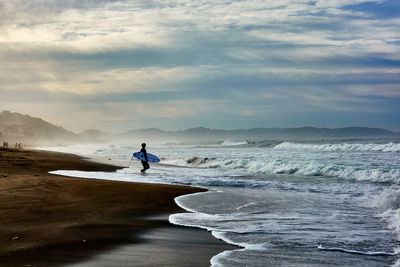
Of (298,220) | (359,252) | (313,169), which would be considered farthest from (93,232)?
(313,169)

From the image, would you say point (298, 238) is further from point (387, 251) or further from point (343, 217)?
point (343, 217)

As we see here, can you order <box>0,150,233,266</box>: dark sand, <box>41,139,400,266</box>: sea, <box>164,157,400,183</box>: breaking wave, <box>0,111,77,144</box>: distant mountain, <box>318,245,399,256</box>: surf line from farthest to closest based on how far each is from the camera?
<box>0,111,77,144</box>: distant mountain → <box>164,157,400,183</box>: breaking wave → <box>318,245,399,256</box>: surf line → <box>41,139,400,266</box>: sea → <box>0,150,233,266</box>: dark sand

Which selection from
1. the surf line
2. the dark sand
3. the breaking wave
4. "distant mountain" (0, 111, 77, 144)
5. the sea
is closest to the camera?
the dark sand

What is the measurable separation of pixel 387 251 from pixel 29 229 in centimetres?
570

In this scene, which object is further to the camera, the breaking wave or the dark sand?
the breaking wave

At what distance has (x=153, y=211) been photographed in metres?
9.46

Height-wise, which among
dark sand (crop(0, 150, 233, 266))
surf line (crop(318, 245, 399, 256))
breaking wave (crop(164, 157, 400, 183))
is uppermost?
dark sand (crop(0, 150, 233, 266))

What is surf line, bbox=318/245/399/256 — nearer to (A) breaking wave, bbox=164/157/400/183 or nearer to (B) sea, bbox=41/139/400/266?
(B) sea, bbox=41/139/400/266

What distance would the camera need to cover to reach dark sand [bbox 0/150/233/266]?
17.6ft

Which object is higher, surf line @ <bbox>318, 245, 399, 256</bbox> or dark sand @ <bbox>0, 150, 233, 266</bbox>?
dark sand @ <bbox>0, 150, 233, 266</bbox>

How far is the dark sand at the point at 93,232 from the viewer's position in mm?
5375

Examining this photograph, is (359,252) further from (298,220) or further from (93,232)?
(93,232)

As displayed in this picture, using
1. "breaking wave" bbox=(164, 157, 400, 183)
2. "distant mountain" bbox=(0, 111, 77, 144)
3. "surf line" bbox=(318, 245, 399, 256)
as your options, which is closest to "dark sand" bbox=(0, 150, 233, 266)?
"surf line" bbox=(318, 245, 399, 256)

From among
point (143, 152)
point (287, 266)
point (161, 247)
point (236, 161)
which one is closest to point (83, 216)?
point (161, 247)
